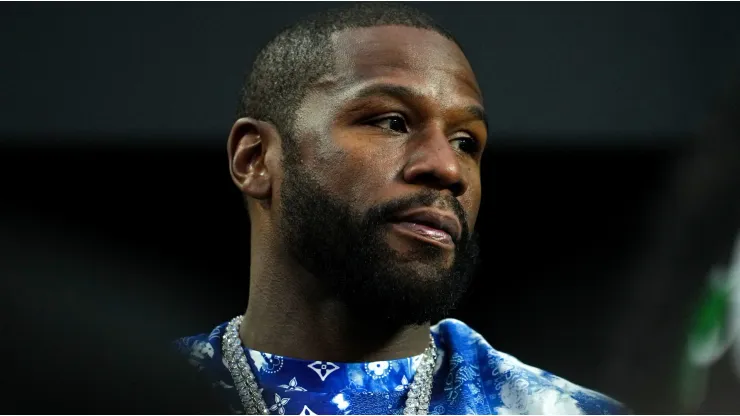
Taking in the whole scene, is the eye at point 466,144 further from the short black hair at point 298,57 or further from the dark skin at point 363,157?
the short black hair at point 298,57

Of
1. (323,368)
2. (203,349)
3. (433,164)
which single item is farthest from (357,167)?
(203,349)

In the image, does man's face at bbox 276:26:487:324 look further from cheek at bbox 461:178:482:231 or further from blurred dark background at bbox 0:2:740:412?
blurred dark background at bbox 0:2:740:412

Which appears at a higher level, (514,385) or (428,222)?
(428,222)

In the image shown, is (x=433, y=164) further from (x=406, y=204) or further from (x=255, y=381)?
(x=255, y=381)

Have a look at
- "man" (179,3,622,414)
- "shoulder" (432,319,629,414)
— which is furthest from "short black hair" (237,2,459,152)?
"shoulder" (432,319,629,414)

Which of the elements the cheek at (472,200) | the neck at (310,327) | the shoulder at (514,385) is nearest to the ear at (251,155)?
the neck at (310,327)

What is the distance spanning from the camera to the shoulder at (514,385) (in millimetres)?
1808

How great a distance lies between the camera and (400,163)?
167 cm

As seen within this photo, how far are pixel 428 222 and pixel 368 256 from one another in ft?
0.40

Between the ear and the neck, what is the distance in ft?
0.46

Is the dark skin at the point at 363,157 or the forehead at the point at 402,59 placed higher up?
the forehead at the point at 402,59

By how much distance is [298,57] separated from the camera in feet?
6.10

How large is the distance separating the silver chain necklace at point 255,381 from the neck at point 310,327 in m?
0.03

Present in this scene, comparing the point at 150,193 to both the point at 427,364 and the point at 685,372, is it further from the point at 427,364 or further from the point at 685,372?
the point at 685,372
